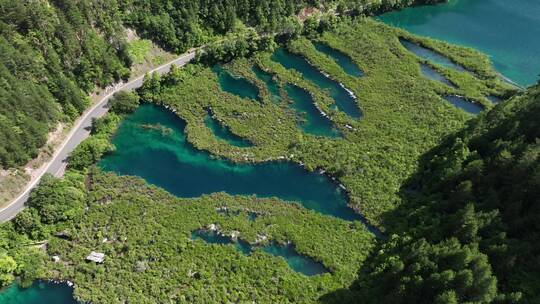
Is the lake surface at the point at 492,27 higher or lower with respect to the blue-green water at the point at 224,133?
higher

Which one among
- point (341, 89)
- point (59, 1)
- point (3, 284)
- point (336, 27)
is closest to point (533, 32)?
point (336, 27)

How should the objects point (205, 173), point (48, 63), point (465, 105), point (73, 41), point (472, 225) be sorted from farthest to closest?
point (465, 105), point (73, 41), point (48, 63), point (205, 173), point (472, 225)

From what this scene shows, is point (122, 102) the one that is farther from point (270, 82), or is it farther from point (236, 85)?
point (270, 82)

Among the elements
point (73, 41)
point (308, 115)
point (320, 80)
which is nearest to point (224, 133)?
point (308, 115)

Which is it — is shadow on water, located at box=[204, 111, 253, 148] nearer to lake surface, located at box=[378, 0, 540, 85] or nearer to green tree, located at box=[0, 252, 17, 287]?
green tree, located at box=[0, 252, 17, 287]

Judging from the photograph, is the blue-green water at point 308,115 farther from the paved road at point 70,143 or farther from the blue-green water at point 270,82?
the paved road at point 70,143

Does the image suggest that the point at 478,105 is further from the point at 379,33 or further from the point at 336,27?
the point at 336,27

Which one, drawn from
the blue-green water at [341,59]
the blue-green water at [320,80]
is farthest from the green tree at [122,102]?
the blue-green water at [341,59]
